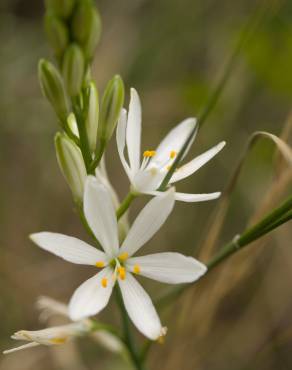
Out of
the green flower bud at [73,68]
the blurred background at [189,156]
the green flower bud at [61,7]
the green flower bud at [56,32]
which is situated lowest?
the blurred background at [189,156]

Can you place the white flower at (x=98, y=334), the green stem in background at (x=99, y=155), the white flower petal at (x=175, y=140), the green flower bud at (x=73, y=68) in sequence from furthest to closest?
the white flower at (x=98, y=334) < the white flower petal at (x=175, y=140) < the green stem in background at (x=99, y=155) < the green flower bud at (x=73, y=68)

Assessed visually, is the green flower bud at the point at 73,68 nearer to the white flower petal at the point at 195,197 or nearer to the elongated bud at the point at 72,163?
the elongated bud at the point at 72,163

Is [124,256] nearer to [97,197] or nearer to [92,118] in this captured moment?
[97,197]

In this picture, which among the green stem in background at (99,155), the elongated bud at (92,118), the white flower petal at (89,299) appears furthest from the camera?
the elongated bud at (92,118)

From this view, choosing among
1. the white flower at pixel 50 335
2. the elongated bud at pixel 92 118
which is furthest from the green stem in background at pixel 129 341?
the elongated bud at pixel 92 118

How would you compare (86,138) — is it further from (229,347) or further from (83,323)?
(229,347)

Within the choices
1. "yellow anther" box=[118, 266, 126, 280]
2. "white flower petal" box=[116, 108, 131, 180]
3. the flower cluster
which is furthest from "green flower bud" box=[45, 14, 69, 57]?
"yellow anther" box=[118, 266, 126, 280]

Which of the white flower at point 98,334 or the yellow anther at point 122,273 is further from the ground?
the yellow anther at point 122,273

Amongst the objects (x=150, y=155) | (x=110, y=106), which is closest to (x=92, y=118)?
(x=110, y=106)

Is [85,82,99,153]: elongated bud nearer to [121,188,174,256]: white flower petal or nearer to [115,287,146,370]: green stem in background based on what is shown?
[121,188,174,256]: white flower petal
